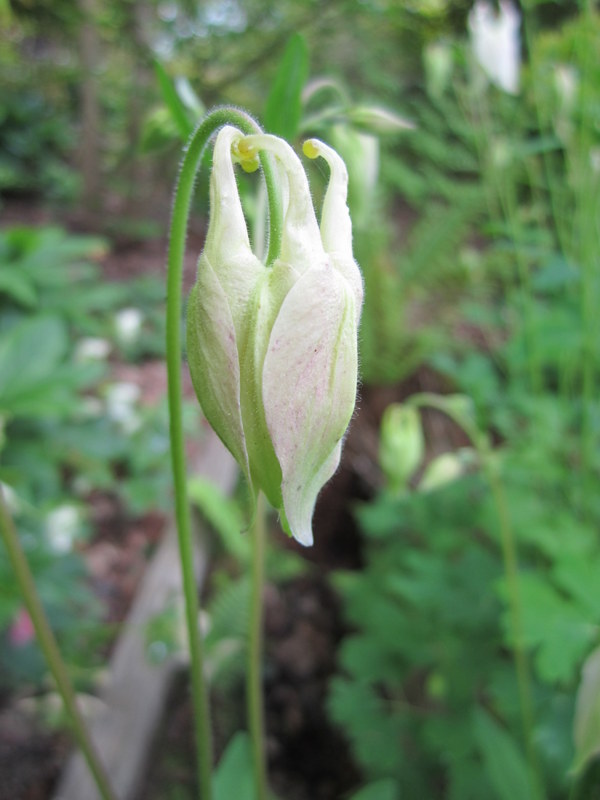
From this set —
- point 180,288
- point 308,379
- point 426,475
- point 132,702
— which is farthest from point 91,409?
point 308,379

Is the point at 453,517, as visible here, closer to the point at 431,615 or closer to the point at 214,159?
the point at 431,615

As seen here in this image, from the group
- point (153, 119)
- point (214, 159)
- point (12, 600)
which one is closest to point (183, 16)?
point (153, 119)

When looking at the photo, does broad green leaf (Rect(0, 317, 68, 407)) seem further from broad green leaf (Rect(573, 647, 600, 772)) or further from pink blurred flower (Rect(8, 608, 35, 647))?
broad green leaf (Rect(573, 647, 600, 772))

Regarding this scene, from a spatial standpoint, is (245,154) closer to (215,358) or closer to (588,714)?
(215,358)

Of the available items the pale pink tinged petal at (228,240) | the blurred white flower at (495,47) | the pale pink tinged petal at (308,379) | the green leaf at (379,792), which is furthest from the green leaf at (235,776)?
the blurred white flower at (495,47)

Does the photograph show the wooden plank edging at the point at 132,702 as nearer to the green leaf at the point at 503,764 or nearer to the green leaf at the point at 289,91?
the green leaf at the point at 503,764
